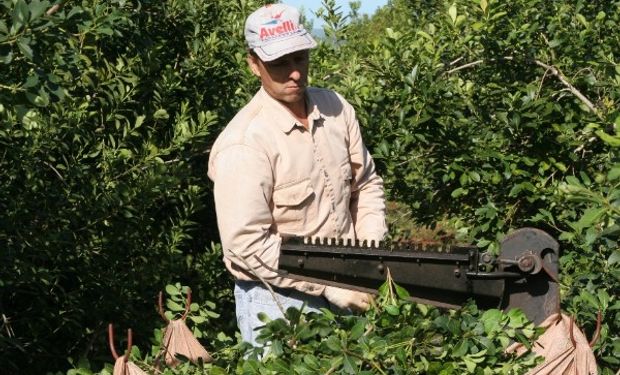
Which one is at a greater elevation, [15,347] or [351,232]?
[351,232]

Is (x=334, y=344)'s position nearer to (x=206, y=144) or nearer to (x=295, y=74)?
(x=295, y=74)

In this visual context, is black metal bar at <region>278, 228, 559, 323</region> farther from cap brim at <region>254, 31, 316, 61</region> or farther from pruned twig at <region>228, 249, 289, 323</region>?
cap brim at <region>254, 31, 316, 61</region>

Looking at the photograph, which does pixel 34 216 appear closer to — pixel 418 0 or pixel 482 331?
pixel 482 331

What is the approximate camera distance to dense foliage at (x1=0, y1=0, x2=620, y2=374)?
542 centimetres

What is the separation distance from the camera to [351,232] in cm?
429

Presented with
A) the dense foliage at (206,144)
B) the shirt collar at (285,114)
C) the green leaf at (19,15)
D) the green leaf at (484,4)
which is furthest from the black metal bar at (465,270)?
the green leaf at (484,4)

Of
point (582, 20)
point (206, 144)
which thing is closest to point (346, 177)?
point (206, 144)

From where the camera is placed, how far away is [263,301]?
4.11 meters

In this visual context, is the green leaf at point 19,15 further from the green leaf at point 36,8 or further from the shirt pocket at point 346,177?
the shirt pocket at point 346,177

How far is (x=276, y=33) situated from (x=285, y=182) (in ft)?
1.58

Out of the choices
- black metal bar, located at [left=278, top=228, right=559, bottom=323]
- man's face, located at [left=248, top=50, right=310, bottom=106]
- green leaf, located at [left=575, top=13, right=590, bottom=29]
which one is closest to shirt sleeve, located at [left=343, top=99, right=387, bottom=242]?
man's face, located at [left=248, top=50, right=310, bottom=106]

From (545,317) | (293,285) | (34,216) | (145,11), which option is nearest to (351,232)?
(293,285)

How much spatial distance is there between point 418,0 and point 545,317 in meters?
5.18

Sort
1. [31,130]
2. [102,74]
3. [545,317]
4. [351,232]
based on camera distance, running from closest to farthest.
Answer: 1. [545,317]
2. [351,232]
3. [31,130]
4. [102,74]
